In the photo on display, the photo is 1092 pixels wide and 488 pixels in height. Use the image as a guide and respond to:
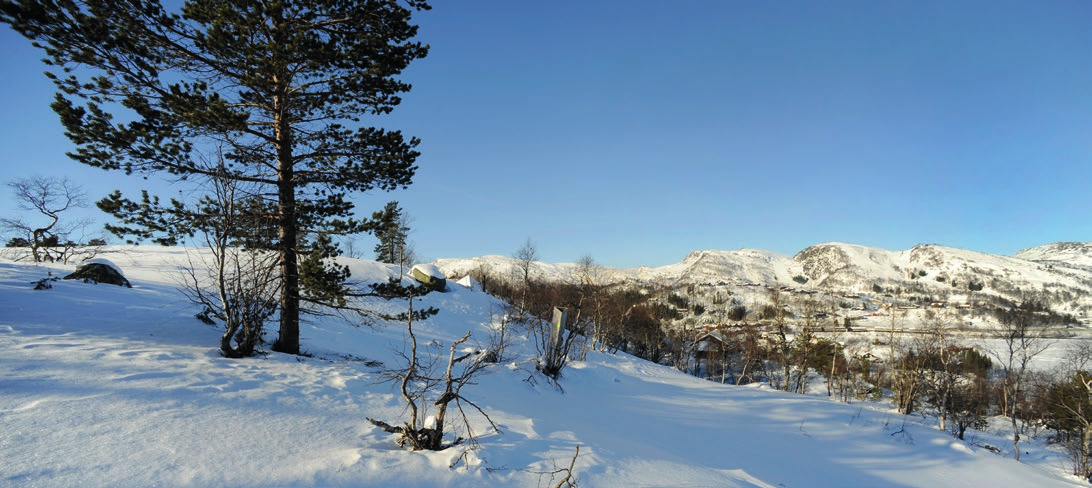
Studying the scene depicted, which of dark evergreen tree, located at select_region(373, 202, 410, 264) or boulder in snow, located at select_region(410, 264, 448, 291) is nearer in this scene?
dark evergreen tree, located at select_region(373, 202, 410, 264)

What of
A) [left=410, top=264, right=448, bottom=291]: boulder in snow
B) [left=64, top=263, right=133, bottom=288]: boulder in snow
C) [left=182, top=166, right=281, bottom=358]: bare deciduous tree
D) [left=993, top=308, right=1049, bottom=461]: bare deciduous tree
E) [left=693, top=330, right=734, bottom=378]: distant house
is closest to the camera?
[left=182, top=166, right=281, bottom=358]: bare deciduous tree

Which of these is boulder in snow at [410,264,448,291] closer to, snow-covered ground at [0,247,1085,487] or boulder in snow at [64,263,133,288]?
snow-covered ground at [0,247,1085,487]

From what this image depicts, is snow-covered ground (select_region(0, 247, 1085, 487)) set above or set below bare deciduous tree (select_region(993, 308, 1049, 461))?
above

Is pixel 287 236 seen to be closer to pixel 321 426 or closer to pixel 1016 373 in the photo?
pixel 321 426

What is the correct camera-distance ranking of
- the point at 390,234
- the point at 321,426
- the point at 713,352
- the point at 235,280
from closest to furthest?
the point at 321,426 < the point at 235,280 < the point at 390,234 < the point at 713,352

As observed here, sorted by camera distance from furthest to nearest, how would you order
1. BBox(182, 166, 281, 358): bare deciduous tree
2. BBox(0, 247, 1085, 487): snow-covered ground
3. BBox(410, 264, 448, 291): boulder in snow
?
1. BBox(410, 264, 448, 291): boulder in snow
2. BBox(182, 166, 281, 358): bare deciduous tree
3. BBox(0, 247, 1085, 487): snow-covered ground

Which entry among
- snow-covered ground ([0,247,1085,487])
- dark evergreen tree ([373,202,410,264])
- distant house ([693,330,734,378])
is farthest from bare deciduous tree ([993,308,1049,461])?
dark evergreen tree ([373,202,410,264])

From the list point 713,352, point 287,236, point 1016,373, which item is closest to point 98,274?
point 287,236

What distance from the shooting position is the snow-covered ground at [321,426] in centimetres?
365

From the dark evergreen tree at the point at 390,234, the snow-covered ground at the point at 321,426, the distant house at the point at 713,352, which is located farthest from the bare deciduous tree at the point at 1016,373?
the dark evergreen tree at the point at 390,234

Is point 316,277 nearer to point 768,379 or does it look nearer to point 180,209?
point 180,209

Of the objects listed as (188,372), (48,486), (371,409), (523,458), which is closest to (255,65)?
(188,372)

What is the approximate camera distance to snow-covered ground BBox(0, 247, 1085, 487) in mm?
3646

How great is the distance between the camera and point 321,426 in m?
4.98
